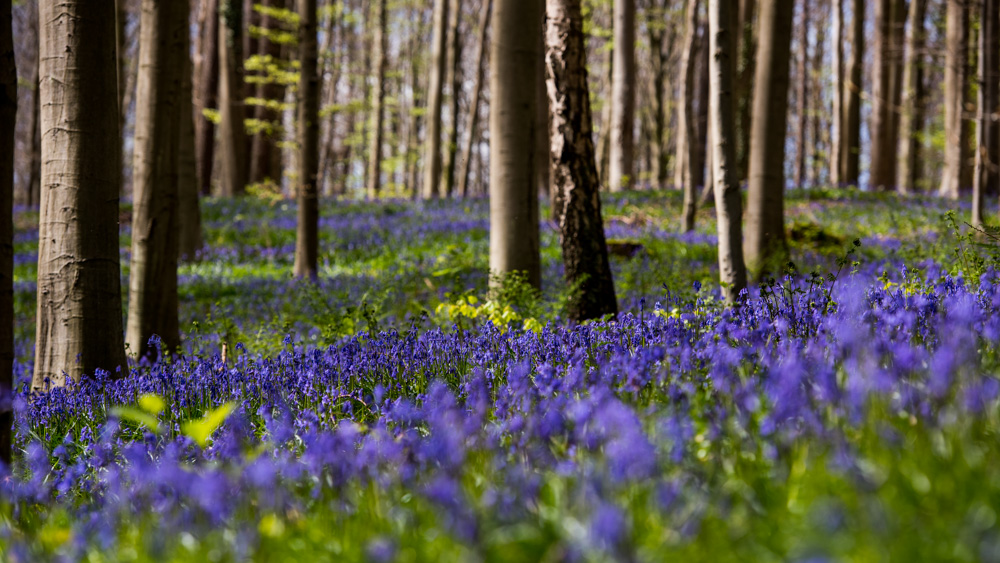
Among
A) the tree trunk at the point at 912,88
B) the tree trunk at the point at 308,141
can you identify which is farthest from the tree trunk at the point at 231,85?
the tree trunk at the point at 912,88

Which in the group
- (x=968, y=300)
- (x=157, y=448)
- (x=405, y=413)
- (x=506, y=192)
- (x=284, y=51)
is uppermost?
(x=284, y=51)

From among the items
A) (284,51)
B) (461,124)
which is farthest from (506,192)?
(461,124)

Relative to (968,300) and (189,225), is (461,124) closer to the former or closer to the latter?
(189,225)

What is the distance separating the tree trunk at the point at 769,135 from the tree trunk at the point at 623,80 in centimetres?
927

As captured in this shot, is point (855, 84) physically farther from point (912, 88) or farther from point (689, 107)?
point (689, 107)

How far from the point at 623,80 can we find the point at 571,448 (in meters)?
16.9

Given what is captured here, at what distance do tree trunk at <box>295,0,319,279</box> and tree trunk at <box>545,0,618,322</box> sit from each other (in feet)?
15.1

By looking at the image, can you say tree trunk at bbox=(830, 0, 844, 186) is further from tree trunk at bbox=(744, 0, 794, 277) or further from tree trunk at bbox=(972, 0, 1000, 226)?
tree trunk at bbox=(744, 0, 794, 277)

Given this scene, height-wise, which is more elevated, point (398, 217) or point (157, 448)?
point (398, 217)

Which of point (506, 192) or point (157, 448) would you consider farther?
point (506, 192)

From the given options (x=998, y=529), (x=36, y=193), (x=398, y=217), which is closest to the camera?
(x=998, y=529)

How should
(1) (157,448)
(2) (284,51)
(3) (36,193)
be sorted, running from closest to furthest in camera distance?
(1) (157,448), (2) (284,51), (3) (36,193)

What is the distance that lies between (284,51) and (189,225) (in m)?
15.2

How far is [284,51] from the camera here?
83.0ft
